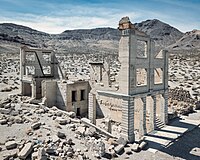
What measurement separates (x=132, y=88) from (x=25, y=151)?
9365mm

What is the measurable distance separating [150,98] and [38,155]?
12.8m

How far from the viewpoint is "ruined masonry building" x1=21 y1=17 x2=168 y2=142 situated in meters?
20.7

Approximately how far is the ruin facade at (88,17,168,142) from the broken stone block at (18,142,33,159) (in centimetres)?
766

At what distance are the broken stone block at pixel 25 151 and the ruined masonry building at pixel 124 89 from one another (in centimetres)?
764

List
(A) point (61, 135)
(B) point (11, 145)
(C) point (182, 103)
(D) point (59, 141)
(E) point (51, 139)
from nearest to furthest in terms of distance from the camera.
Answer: (B) point (11, 145), (D) point (59, 141), (E) point (51, 139), (A) point (61, 135), (C) point (182, 103)

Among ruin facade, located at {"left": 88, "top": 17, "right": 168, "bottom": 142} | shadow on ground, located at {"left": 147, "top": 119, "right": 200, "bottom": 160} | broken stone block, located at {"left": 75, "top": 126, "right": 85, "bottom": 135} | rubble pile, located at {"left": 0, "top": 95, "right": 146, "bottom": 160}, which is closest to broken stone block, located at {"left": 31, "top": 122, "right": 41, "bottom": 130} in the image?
rubble pile, located at {"left": 0, "top": 95, "right": 146, "bottom": 160}

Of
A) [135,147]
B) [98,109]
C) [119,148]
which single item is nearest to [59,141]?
[119,148]

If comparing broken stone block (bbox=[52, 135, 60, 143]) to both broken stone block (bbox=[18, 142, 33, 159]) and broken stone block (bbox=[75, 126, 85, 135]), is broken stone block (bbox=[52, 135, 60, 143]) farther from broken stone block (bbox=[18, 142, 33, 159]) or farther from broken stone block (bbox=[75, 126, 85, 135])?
broken stone block (bbox=[75, 126, 85, 135])

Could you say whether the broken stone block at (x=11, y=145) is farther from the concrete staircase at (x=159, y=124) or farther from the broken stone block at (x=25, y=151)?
the concrete staircase at (x=159, y=124)

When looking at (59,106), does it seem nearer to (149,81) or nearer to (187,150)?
(149,81)

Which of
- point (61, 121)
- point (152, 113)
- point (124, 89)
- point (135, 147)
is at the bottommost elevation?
point (135, 147)

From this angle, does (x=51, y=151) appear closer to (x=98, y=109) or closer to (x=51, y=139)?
(x=51, y=139)

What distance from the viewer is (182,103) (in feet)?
106

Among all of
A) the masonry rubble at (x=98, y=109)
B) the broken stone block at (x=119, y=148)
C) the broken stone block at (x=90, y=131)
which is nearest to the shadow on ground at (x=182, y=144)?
the masonry rubble at (x=98, y=109)
